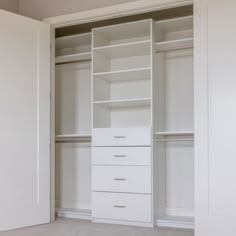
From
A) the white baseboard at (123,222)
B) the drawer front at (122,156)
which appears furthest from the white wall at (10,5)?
the white baseboard at (123,222)

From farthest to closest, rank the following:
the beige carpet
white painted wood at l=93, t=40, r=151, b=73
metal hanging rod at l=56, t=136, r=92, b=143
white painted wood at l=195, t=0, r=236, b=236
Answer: metal hanging rod at l=56, t=136, r=92, b=143 < white painted wood at l=93, t=40, r=151, b=73 < the beige carpet < white painted wood at l=195, t=0, r=236, b=236

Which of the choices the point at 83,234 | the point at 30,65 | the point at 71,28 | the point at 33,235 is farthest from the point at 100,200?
the point at 71,28

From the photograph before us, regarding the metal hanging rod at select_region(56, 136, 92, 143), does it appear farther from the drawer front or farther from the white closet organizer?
the drawer front

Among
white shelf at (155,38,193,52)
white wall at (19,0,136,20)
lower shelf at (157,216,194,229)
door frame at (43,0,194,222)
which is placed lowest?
lower shelf at (157,216,194,229)

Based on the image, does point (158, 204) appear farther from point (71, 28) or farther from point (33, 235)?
point (71, 28)

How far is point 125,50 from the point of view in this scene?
13.2ft

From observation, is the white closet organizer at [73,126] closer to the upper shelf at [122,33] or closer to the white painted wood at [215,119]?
the upper shelf at [122,33]

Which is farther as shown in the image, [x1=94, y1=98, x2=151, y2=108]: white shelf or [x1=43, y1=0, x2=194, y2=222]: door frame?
[x1=94, y1=98, x2=151, y2=108]: white shelf

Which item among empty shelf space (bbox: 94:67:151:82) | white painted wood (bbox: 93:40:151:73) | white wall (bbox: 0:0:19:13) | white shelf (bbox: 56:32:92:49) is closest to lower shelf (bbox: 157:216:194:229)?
empty shelf space (bbox: 94:67:151:82)

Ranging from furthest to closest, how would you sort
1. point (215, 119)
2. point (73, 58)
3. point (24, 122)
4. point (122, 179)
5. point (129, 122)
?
point (73, 58) → point (129, 122) → point (122, 179) → point (24, 122) → point (215, 119)

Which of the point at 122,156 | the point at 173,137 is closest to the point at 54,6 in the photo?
the point at 122,156

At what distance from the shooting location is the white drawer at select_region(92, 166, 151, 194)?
362 centimetres

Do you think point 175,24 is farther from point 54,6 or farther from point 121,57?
point 54,6

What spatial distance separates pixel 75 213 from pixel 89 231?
698 mm
